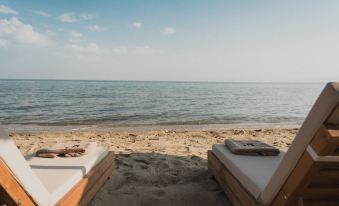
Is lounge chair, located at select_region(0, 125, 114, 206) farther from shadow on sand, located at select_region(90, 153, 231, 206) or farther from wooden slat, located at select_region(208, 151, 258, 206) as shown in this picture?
wooden slat, located at select_region(208, 151, 258, 206)

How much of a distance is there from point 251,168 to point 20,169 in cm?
197

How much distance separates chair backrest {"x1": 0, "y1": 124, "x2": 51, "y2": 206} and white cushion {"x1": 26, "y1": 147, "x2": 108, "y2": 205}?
0.61 feet

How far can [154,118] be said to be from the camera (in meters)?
12.3

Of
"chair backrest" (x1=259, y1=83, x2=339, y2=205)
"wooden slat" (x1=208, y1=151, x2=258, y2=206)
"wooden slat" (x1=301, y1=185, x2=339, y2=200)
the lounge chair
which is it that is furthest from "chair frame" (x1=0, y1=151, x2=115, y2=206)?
"wooden slat" (x1=301, y1=185, x2=339, y2=200)

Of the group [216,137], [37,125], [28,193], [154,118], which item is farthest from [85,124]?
[28,193]

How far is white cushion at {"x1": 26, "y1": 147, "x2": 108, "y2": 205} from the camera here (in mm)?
2223

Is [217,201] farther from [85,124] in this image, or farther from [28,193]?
[85,124]

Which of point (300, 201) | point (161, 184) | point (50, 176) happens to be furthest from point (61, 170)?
point (300, 201)

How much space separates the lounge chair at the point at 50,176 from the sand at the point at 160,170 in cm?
31

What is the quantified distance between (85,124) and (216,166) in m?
8.08

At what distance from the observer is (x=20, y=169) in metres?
1.61

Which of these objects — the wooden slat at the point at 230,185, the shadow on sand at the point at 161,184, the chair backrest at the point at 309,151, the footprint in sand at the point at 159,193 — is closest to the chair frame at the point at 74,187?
the shadow on sand at the point at 161,184

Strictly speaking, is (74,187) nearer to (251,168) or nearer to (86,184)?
(86,184)

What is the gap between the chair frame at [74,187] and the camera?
4.95 feet
